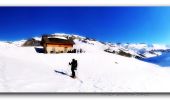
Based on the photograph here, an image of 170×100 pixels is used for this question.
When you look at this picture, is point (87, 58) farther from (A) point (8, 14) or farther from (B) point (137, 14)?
(A) point (8, 14)

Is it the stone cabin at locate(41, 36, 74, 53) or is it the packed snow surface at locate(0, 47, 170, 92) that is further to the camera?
the stone cabin at locate(41, 36, 74, 53)

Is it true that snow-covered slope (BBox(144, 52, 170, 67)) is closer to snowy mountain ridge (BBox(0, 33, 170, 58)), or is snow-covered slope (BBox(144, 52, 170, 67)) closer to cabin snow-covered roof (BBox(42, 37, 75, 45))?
snowy mountain ridge (BBox(0, 33, 170, 58))

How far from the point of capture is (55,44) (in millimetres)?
7238

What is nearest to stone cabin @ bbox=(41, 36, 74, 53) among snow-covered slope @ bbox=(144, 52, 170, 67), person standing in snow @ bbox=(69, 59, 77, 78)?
person standing in snow @ bbox=(69, 59, 77, 78)

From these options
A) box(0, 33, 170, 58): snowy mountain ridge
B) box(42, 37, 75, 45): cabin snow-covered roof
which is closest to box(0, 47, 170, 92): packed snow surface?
box(0, 33, 170, 58): snowy mountain ridge

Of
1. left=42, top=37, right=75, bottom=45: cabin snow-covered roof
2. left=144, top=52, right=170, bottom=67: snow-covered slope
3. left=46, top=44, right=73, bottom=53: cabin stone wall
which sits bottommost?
left=144, top=52, right=170, bottom=67: snow-covered slope

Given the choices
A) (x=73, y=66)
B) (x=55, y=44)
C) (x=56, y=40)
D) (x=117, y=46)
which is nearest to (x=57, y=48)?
(x=55, y=44)

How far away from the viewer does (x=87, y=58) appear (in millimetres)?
7258

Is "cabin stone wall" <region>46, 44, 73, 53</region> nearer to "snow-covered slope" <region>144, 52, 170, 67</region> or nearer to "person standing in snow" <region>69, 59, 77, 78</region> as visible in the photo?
"person standing in snow" <region>69, 59, 77, 78</region>

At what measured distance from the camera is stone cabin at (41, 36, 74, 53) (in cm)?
715

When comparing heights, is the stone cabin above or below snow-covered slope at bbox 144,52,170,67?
above

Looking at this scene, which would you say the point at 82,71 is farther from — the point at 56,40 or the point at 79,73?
the point at 56,40

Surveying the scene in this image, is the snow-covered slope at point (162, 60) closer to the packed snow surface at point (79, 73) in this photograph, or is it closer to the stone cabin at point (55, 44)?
the packed snow surface at point (79, 73)
